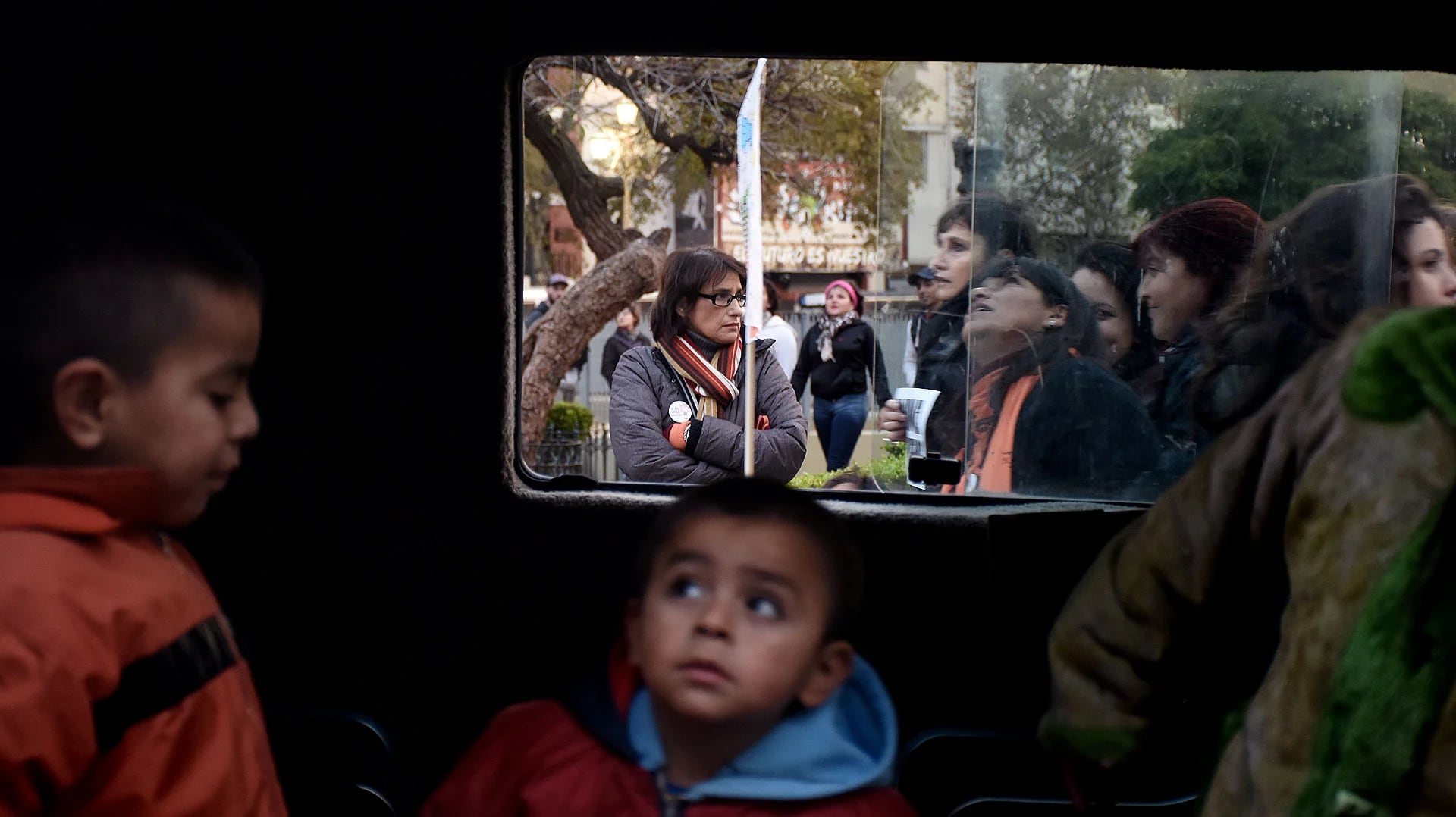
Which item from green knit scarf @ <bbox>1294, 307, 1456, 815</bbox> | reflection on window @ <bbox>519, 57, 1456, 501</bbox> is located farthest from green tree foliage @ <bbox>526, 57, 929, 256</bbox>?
green knit scarf @ <bbox>1294, 307, 1456, 815</bbox>

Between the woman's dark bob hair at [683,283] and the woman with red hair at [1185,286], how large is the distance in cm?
170

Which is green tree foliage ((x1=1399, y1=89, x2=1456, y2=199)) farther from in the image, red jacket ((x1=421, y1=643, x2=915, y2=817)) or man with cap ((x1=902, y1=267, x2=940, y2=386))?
red jacket ((x1=421, y1=643, x2=915, y2=817))

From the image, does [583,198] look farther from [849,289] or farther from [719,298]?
[719,298]

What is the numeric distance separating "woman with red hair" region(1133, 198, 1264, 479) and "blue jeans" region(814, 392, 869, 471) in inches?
240

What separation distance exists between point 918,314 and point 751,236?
101cm

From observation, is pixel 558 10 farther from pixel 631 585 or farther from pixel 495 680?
pixel 495 680

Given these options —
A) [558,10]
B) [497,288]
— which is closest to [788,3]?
[558,10]

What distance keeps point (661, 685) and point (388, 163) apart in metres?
1.14

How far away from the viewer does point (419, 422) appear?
2.45 meters

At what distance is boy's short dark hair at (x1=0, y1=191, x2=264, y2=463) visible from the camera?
160 centimetres

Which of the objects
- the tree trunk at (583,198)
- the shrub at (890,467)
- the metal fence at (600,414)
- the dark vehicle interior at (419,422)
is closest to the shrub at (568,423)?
the metal fence at (600,414)

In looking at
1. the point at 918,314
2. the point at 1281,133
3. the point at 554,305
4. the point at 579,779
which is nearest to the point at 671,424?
the point at 918,314

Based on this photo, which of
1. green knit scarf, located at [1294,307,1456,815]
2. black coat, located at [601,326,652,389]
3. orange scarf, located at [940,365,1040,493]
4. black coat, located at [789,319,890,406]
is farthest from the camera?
black coat, located at [601,326,652,389]

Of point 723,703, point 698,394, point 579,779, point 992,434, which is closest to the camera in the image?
point 723,703
